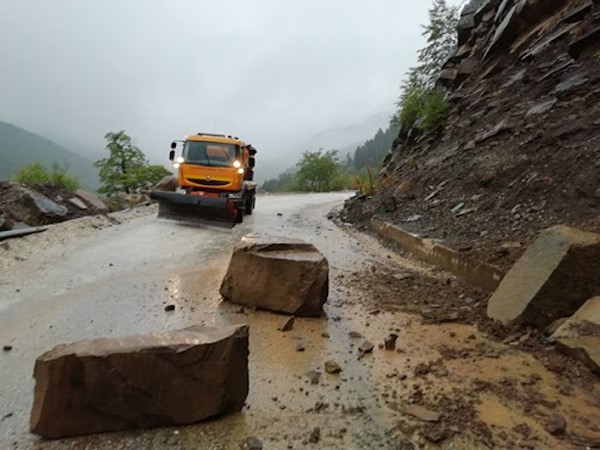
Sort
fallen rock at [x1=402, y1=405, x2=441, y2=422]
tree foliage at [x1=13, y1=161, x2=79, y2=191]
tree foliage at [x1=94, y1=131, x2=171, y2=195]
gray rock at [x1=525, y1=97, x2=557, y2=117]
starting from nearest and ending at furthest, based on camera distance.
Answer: fallen rock at [x1=402, y1=405, x2=441, y2=422] < gray rock at [x1=525, y1=97, x2=557, y2=117] < tree foliage at [x1=13, y1=161, x2=79, y2=191] < tree foliage at [x1=94, y1=131, x2=171, y2=195]

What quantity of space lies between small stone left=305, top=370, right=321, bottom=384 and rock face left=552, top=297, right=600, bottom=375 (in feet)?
7.41

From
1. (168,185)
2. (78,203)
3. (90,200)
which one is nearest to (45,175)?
(168,185)

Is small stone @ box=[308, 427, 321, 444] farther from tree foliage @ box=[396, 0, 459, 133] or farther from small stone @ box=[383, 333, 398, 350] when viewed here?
tree foliage @ box=[396, 0, 459, 133]

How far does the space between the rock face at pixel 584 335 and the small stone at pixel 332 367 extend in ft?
6.76

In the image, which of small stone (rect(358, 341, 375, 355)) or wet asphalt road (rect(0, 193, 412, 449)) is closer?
wet asphalt road (rect(0, 193, 412, 449))

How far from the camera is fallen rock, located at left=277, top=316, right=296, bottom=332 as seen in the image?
16.8 ft

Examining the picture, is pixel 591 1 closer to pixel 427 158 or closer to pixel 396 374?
pixel 427 158

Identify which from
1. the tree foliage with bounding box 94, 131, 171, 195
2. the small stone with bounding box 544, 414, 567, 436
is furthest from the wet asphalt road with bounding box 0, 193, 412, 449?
the tree foliage with bounding box 94, 131, 171, 195

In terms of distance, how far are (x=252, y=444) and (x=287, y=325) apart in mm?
2159

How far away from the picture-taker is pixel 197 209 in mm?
12258

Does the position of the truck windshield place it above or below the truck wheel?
above

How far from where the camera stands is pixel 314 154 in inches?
1873

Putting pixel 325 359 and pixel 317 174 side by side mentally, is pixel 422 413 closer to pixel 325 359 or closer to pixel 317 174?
pixel 325 359

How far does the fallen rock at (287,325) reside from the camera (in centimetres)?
511
